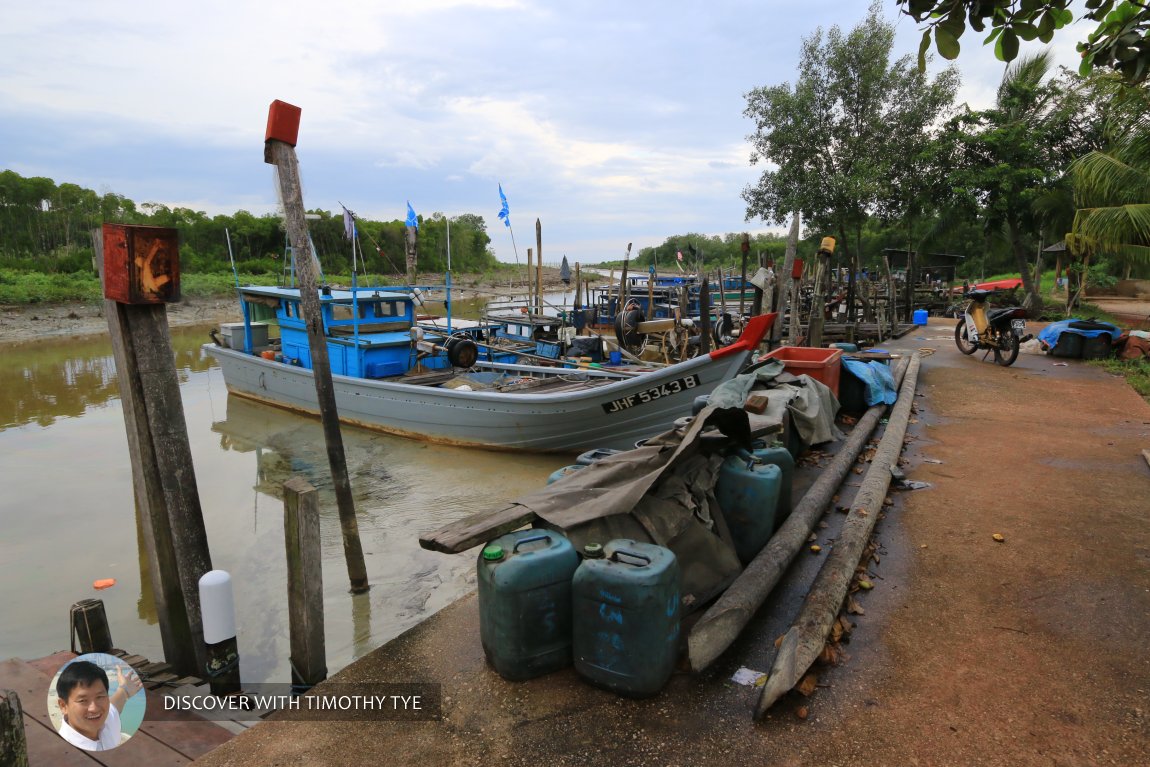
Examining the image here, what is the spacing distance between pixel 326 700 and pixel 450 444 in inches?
316

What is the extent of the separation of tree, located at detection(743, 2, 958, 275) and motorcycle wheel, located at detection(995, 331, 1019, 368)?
33.8 feet

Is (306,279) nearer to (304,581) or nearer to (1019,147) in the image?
(304,581)

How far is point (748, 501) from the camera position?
406 centimetres

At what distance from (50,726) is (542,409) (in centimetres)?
711

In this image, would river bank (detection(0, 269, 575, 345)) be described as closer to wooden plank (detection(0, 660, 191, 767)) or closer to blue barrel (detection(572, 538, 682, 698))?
wooden plank (detection(0, 660, 191, 767))

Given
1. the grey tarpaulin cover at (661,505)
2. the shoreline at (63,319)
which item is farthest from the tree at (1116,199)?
the shoreline at (63,319)

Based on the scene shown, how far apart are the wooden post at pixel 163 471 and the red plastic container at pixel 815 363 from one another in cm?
613

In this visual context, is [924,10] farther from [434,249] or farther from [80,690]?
[434,249]

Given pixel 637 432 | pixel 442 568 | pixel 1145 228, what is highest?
pixel 1145 228

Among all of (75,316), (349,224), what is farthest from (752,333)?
(75,316)

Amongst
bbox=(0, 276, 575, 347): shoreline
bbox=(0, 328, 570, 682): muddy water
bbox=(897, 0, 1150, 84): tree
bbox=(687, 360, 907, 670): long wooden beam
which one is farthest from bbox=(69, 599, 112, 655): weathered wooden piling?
bbox=(0, 276, 575, 347): shoreline

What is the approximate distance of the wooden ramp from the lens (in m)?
2.84

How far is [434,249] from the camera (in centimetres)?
5612

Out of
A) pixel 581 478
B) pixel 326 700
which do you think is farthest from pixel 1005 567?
pixel 326 700
